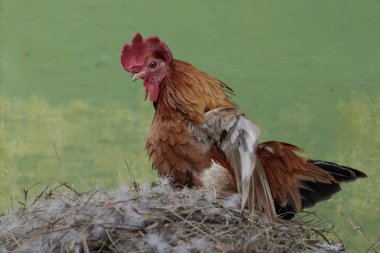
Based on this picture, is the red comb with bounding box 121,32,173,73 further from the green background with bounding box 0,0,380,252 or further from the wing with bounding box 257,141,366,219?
the green background with bounding box 0,0,380,252

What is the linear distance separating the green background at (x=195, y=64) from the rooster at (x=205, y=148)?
0.64m

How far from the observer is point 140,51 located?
249 cm

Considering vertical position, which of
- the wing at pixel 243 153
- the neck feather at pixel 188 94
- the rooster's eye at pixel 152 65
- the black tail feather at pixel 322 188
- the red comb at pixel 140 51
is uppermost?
the red comb at pixel 140 51

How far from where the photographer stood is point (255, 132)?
2094 mm

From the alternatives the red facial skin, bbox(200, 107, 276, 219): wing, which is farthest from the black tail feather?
the red facial skin

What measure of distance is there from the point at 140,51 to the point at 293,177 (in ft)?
2.25

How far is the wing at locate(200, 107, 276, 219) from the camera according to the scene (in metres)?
2.10

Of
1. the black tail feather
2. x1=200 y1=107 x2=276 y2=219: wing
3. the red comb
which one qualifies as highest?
the red comb

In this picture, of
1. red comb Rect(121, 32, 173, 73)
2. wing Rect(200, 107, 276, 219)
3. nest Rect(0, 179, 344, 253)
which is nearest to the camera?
nest Rect(0, 179, 344, 253)

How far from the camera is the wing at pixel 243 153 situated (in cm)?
210

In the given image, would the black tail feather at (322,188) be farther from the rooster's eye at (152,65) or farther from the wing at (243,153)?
the rooster's eye at (152,65)

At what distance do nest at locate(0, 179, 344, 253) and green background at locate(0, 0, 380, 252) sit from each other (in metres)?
1.15

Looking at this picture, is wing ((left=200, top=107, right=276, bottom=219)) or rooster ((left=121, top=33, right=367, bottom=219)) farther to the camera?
rooster ((left=121, top=33, right=367, bottom=219))

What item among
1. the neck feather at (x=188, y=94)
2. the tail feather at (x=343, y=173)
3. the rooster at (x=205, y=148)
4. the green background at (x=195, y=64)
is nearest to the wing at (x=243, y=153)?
the rooster at (x=205, y=148)
